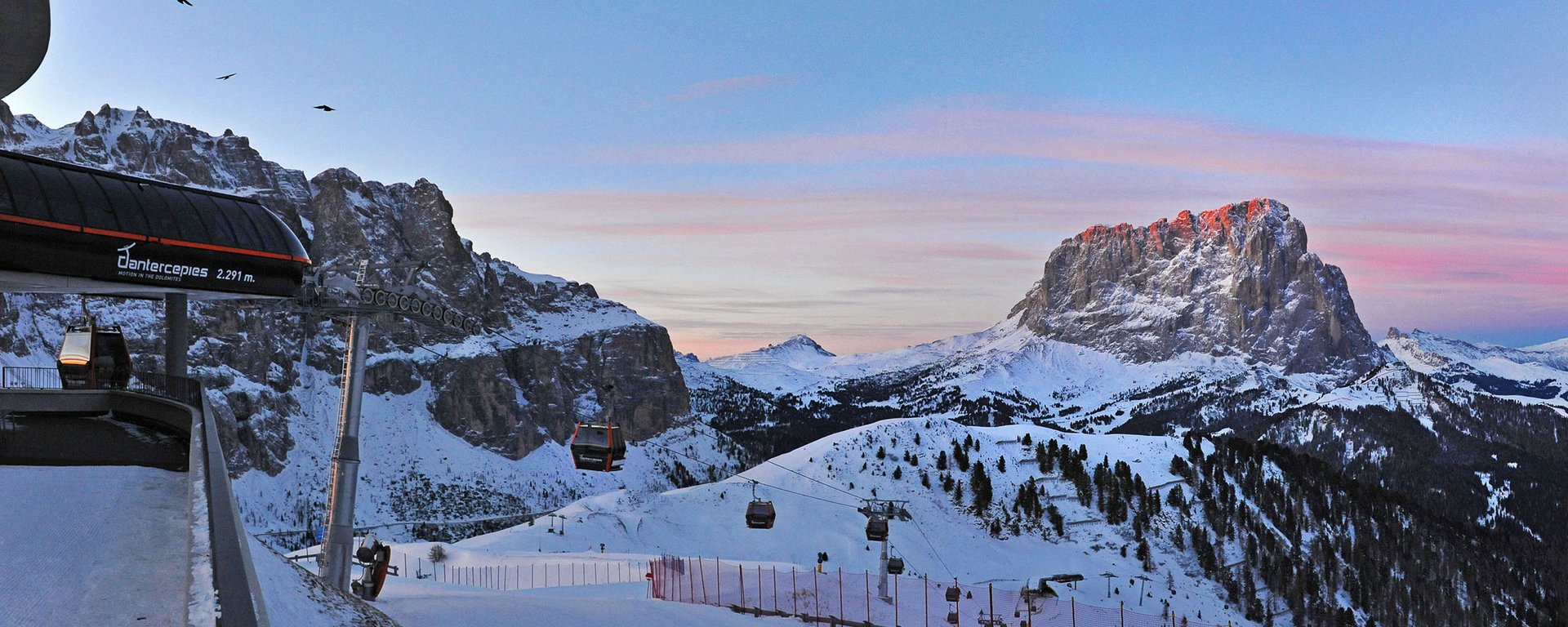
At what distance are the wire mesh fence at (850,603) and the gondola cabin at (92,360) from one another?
77.5 ft

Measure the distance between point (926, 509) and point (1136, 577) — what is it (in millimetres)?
22227

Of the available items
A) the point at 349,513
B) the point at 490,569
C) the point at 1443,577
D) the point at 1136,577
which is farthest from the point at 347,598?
the point at 1443,577

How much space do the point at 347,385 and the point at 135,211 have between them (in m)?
8.24

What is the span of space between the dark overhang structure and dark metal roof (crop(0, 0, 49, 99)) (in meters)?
4.48

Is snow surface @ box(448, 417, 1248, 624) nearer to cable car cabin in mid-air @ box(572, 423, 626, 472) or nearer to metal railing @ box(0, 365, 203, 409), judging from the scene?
cable car cabin in mid-air @ box(572, 423, 626, 472)

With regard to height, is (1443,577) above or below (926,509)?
below

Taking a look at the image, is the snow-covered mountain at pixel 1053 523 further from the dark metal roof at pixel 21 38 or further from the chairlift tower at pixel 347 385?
the dark metal roof at pixel 21 38

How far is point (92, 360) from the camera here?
115ft

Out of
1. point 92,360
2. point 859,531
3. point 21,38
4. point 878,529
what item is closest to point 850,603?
point 878,529

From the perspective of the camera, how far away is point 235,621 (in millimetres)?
11242

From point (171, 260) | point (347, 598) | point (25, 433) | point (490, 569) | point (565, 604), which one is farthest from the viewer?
point (490, 569)

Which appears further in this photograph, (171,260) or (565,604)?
(565,604)

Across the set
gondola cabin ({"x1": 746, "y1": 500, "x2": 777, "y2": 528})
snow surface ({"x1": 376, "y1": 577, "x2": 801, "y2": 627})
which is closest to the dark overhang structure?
snow surface ({"x1": 376, "y1": 577, "x2": 801, "y2": 627})

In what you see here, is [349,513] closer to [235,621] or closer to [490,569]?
[235,621]
